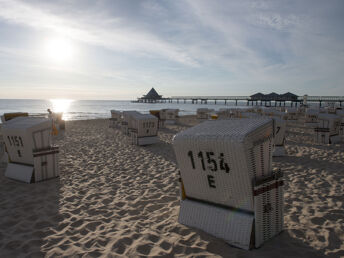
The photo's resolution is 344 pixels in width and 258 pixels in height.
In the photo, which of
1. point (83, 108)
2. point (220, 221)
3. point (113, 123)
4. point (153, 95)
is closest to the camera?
point (220, 221)

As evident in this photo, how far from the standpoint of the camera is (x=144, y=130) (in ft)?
32.4

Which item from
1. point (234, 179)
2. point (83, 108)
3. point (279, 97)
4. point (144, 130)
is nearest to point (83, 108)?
point (83, 108)

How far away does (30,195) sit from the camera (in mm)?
4551

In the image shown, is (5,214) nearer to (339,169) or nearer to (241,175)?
(241,175)

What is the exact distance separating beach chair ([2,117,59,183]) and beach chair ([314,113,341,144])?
10.4 meters

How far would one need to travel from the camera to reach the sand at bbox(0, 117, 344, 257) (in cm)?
281

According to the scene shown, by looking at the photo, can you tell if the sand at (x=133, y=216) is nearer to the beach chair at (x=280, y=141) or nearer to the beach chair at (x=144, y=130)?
the beach chair at (x=280, y=141)

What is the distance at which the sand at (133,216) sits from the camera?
281 centimetres

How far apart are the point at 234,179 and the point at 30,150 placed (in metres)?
4.52

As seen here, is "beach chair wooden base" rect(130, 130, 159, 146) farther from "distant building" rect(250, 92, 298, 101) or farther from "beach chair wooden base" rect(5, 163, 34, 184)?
"distant building" rect(250, 92, 298, 101)

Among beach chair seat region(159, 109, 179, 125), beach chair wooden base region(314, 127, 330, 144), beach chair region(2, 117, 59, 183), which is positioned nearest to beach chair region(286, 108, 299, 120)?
beach chair seat region(159, 109, 179, 125)

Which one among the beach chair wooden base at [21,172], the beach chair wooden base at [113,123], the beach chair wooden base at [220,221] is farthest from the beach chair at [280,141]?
the beach chair wooden base at [113,123]

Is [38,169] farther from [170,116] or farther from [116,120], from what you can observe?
[170,116]

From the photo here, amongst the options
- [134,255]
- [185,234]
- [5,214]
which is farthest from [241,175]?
[5,214]
